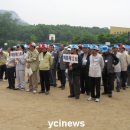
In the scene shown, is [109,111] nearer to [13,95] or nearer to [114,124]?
[114,124]

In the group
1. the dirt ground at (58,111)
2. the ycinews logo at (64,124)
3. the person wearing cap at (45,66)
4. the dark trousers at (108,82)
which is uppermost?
the person wearing cap at (45,66)

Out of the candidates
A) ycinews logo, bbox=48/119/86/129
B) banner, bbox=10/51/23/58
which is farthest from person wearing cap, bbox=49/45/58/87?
ycinews logo, bbox=48/119/86/129

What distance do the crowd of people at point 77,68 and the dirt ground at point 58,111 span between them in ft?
1.62

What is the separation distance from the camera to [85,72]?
11.9m

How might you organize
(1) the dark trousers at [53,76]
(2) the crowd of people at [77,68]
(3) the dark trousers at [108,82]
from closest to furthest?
(2) the crowd of people at [77,68], (3) the dark trousers at [108,82], (1) the dark trousers at [53,76]

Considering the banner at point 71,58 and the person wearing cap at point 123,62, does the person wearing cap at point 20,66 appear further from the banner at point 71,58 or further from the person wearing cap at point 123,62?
the person wearing cap at point 123,62

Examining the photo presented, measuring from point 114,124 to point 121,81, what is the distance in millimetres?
6648

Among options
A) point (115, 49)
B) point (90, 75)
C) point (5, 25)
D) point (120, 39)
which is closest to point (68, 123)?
point (90, 75)

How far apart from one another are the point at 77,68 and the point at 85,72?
90cm

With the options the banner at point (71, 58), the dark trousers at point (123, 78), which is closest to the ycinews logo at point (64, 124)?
the banner at point (71, 58)

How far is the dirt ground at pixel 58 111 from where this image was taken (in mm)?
7633

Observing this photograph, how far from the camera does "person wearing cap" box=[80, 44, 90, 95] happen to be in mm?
11719

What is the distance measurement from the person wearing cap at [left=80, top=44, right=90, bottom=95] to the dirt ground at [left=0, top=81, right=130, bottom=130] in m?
0.52

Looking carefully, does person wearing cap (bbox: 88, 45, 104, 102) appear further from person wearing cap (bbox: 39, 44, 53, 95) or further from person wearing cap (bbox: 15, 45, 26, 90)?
person wearing cap (bbox: 15, 45, 26, 90)
